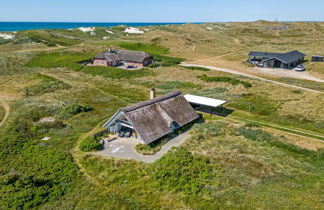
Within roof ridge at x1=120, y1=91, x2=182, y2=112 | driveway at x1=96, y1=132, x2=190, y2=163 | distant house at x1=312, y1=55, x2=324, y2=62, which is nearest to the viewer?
driveway at x1=96, y1=132, x2=190, y2=163

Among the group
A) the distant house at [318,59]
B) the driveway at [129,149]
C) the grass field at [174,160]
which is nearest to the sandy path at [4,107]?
the grass field at [174,160]

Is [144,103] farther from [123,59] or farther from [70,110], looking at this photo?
[123,59]

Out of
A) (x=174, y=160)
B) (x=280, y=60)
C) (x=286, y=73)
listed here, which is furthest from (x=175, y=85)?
(x=280, y=60)

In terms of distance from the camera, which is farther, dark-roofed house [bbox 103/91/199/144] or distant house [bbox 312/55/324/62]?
distant house [bbox 312/55/324/62]

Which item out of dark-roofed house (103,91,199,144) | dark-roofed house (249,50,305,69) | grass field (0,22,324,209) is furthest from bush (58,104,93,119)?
dark-roofed house (249,50,305,69)

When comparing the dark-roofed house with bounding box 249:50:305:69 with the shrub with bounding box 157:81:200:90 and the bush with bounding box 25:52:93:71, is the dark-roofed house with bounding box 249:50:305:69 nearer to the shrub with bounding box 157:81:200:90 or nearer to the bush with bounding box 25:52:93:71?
the shrub with bounding box 157:81:200:90

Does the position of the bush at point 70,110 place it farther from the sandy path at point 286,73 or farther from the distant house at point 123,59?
the sandy path at point 286,73

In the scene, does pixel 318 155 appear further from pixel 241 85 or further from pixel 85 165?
pixel 241 85
